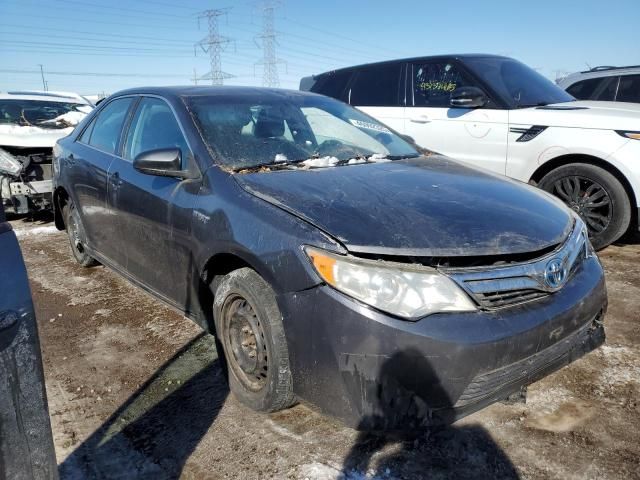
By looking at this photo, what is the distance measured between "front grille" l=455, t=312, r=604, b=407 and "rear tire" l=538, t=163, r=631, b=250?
2.51 meters

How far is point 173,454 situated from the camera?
2.16 metres

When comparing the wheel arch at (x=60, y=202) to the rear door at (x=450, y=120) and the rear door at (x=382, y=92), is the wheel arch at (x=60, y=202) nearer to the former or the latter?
the rear door at (x=382, y=92)

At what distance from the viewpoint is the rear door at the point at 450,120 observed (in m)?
4.98

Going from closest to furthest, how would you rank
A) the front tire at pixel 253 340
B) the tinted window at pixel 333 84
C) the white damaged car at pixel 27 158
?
1. the front tire at pixel 253 340
2. the white damaged car at pixel 27 158
3. the tinted window at pixel 333 84

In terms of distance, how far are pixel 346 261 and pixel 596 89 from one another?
21.2 ft

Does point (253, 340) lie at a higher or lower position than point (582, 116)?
lower

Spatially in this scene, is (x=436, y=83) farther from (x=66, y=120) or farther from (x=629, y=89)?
(x=66, y=120)

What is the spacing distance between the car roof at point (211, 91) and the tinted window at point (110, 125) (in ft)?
0.45

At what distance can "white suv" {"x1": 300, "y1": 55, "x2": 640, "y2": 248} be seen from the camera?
4.38 m

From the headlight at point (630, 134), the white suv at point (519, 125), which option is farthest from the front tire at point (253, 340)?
the headlight at point (630, 134)

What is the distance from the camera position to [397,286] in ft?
5.99

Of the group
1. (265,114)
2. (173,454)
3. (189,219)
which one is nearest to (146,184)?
(189,219)

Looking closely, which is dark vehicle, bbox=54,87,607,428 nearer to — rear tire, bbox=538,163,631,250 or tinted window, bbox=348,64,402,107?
rear tire, bbox=538,163,631,250

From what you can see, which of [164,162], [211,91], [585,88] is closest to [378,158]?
[211,91]
